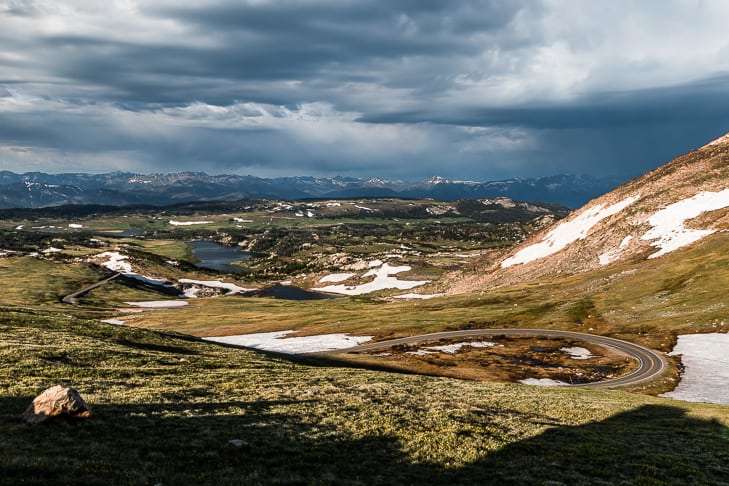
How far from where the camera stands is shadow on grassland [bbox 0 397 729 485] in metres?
17.5

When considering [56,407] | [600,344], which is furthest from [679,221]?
[56,407]

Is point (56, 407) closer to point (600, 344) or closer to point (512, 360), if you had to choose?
point (512, 360)

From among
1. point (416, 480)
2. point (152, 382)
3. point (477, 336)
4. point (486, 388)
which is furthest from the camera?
point (477, 336)

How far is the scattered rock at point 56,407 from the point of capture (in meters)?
20.6

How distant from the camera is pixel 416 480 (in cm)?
1986

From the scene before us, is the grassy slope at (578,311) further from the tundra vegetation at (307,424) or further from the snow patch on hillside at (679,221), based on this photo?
the tundra vegetation at (307,424)

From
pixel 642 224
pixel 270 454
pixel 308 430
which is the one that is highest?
pixel 642 224

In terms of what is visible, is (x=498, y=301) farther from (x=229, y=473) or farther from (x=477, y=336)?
(x=229, y=473)

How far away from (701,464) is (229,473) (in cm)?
2622

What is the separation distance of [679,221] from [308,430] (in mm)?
166890

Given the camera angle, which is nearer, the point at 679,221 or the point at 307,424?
the point at 307,424

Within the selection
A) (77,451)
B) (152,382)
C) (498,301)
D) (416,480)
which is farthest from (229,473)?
(498,301)

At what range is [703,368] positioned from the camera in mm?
73375

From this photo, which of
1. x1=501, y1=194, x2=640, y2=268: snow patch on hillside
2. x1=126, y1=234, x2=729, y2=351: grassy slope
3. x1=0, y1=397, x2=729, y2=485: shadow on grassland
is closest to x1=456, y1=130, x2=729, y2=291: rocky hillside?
x1=501, y1=194, x2=640, y2=268: snow patch on hillside
